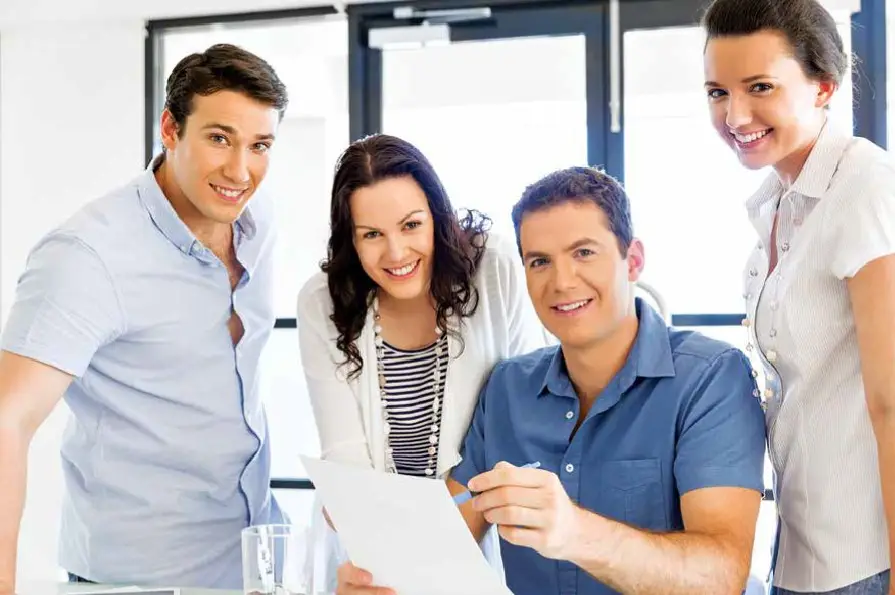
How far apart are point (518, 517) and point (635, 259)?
671mm

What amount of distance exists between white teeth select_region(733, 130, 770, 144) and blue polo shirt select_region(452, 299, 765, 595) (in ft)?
1.11

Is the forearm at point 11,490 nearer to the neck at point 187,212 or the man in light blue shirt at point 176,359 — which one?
the man in light blue shirt at point 176,359

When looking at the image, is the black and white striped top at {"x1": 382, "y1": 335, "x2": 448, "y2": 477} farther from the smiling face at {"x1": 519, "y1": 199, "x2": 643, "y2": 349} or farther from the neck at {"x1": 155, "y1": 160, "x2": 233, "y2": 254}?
the neck at {"x1": 155, "y1": 160, "x2": 233, "y2": 254}

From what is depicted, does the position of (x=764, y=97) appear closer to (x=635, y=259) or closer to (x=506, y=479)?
(x=635, y=259)

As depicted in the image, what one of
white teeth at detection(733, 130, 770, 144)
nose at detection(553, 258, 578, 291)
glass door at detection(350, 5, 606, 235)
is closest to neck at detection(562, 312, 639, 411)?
nose at detection(553, 258, 578, 291)

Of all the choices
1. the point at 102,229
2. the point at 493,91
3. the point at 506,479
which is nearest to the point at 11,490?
the point at 102,229

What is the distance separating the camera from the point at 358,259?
1899mm

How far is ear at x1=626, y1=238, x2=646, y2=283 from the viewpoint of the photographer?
1698mm

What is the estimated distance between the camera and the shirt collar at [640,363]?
1.61 meters

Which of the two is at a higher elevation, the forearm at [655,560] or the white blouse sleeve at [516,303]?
the white blouse sleeve at [516,303]

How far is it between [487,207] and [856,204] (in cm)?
221

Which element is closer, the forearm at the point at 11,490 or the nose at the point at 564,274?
the forearm at the point at 11,490

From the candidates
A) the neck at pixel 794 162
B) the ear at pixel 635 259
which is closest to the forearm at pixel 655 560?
the ear at pixel 635 259

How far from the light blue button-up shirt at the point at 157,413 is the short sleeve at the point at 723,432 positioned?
0.87 metres
